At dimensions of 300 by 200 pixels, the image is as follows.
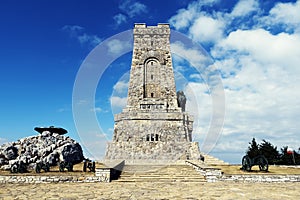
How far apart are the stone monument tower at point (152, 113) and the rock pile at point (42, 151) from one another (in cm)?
561

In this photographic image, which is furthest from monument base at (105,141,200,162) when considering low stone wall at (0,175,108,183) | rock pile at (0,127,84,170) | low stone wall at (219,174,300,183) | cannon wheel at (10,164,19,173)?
low stone wall at (0,175,108,183)

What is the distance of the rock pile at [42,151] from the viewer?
17.6 meters

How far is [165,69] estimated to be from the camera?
31.0 m

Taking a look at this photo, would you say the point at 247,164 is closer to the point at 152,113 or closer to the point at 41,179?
the point at 41,179

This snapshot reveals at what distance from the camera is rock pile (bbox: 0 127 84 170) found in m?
17.6

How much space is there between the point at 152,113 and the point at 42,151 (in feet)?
40.9

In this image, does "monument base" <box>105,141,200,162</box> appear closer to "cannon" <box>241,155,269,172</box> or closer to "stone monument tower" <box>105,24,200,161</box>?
"stone monument tower" <box>105,24,200,161</box>

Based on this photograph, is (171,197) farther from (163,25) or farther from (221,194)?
(163,25)

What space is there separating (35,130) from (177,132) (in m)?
14.4

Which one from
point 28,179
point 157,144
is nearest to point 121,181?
point 28,179

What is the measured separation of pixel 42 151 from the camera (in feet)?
61.3

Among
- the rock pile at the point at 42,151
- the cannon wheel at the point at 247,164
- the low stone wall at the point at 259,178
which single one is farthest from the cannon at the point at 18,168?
the cannon wheel at the point at 247,164

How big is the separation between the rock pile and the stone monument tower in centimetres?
561

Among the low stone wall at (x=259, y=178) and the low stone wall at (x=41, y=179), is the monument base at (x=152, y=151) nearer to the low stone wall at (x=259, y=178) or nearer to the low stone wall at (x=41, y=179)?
the low stone wall at (x=259, y=178)
